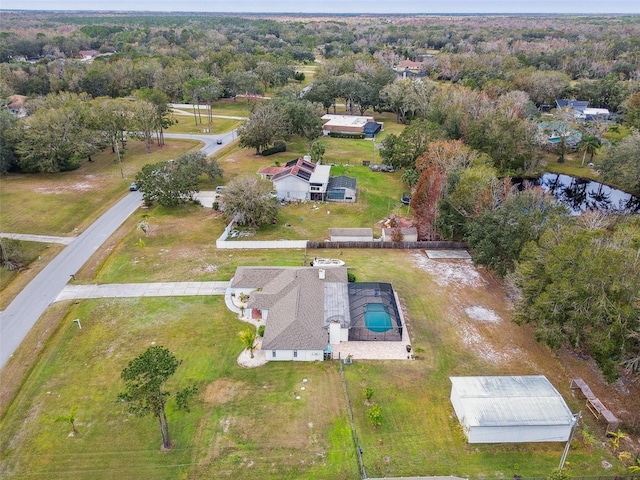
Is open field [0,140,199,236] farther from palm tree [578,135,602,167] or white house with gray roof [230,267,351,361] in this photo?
palm tree [578,135,602,167]

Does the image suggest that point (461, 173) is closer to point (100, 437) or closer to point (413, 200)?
point (413, 200)

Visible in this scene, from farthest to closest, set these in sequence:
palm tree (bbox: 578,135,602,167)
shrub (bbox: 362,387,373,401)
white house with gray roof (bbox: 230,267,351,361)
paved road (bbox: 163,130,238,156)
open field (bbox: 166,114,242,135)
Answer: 1. open field (bbox: 166,114,242,135)
2. paved road (bbox: 163,130,238,156)
3. palm tree (bbox: 578,135,602,167)
4. white house with gray roof (bbox: 230,267,351,361)
5. shrub (bbox: 362,387,373,401)

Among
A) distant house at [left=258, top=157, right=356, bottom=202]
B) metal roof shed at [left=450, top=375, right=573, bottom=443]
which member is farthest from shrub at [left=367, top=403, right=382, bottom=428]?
distant house at [left=258, top=157, right=356, bottom=202]

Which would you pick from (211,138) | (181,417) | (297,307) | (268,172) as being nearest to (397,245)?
(297,307)

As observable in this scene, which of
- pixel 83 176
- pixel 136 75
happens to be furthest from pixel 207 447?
pixel 136 75

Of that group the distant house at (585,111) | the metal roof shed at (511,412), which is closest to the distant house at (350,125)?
the distant house at (585,111)

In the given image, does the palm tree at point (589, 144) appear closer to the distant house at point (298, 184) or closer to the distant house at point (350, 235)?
the distant house at point (298, 184)
